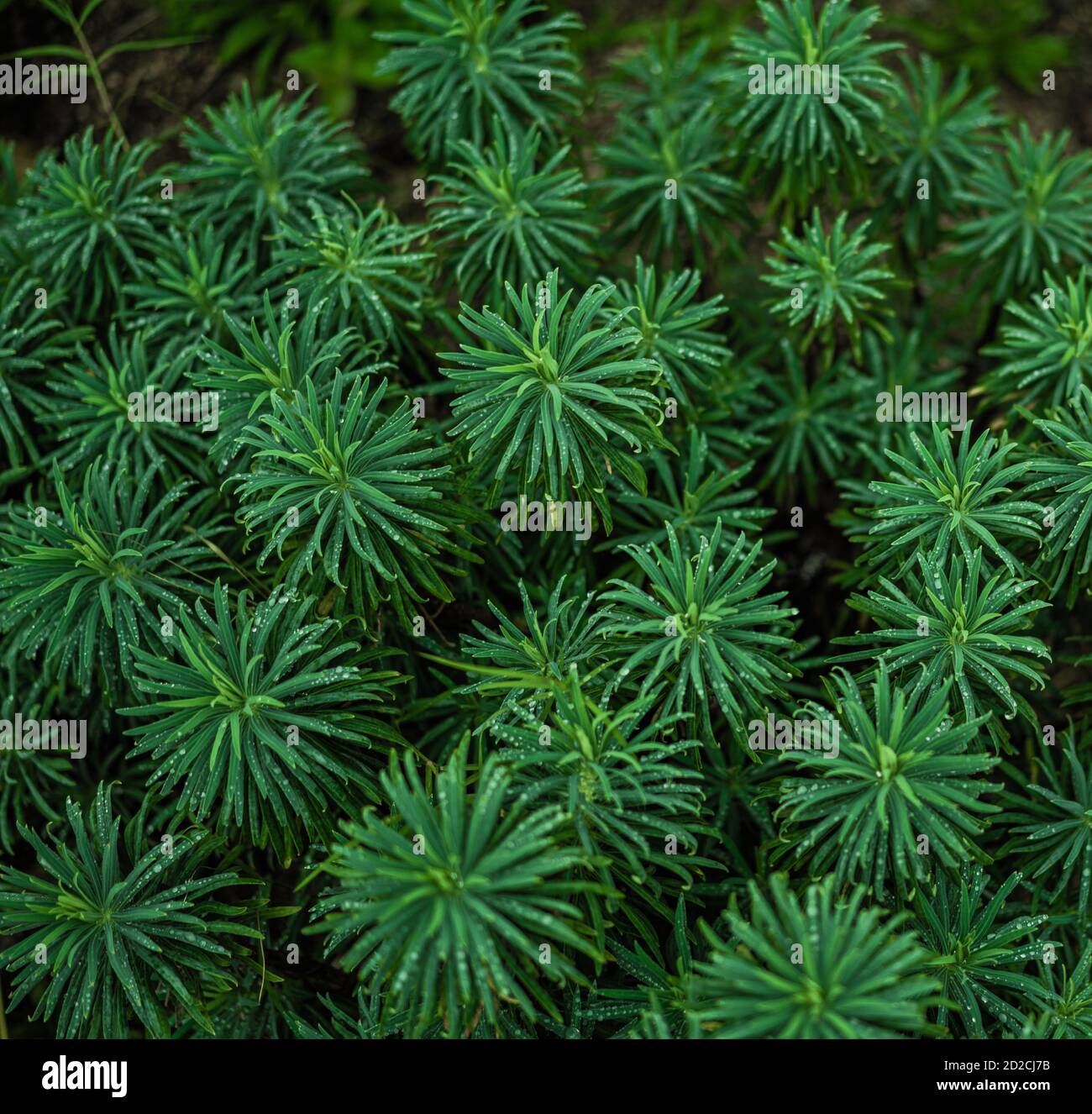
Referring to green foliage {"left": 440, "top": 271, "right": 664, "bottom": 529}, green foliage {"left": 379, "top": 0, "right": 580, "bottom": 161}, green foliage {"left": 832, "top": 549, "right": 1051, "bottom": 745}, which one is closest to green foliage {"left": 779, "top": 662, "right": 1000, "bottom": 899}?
green foliage {"left": 832, "top": 549, "right": 1051, "bottom": 745}

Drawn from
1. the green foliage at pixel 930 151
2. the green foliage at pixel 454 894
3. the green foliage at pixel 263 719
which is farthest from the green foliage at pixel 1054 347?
the green foliage at pixel 263 719

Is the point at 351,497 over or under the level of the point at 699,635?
over

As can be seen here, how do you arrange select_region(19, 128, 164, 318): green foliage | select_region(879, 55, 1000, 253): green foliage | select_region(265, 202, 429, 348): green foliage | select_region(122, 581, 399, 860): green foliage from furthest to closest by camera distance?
select_region(879, 55, 1000, 253): green foliage, select_region(19, 128, 164, 318): green foliage, select_region(265, 202, 429, 348): green foliage, select_region(122, 581, 399, 860): green foliage

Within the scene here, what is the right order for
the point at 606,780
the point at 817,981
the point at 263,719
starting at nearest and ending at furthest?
the point at 817,981
the point at 606,780
the point at 263,719

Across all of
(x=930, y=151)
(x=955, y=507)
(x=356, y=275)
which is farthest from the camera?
(x=930, y=151)

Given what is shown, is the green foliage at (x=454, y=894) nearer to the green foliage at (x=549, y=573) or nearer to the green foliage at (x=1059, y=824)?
the green foliage at (x=549, y=573)

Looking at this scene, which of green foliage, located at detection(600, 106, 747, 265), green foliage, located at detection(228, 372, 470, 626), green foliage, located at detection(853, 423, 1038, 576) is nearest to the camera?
green foliage, located at detection(228, 372, 470, 626)

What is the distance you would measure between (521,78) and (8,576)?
2399 millimetres

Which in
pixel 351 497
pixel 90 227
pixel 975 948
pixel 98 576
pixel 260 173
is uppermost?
pixel 260 173

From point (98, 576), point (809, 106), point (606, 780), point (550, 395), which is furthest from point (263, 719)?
point (809, 106)

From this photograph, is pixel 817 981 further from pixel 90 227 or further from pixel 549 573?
pixel 90 227

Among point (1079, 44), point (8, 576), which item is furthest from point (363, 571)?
point (1079, 44)

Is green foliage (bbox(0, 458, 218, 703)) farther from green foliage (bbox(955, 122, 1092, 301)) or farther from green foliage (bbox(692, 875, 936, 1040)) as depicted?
green foliage (bbox(955, 122, 1092, 301))
